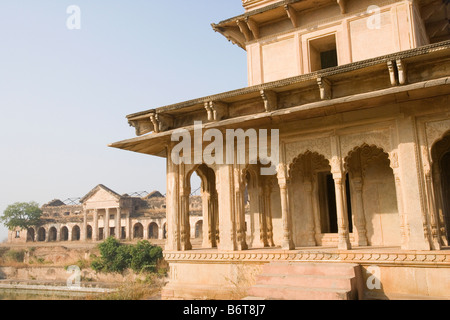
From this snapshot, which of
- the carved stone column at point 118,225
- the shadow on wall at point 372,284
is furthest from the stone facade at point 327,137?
the carved stone column at point 118,225

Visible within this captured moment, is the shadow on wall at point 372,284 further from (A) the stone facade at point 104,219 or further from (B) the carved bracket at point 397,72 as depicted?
(A) the stone facade at point 104,219

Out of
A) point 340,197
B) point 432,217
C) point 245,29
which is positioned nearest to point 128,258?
point 245,29

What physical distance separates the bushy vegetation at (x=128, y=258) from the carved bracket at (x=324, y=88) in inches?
1016

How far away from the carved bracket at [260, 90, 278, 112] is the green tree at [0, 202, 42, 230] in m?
56.8

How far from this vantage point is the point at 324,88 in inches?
307

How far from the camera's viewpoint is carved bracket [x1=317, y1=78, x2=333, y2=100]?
7.74 meters

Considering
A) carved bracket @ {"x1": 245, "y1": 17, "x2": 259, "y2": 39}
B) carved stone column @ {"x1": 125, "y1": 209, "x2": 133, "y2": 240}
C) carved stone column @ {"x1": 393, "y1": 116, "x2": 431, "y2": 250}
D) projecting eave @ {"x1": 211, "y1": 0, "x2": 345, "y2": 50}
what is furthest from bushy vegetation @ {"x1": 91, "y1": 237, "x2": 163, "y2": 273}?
carved stone column @ {"x1": 393, "y1": 116, "x2": 431, "y2": 250}

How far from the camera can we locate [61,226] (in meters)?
54.9

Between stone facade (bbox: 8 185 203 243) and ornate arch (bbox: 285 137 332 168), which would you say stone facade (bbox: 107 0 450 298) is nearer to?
ornate arch (bbox: 285 137 332 168)

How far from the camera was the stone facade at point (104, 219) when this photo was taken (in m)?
46.3

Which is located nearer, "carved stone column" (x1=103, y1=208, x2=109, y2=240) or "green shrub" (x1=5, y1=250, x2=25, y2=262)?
"green shrub" (x1=5, y1=250, x2=25, y2=262)

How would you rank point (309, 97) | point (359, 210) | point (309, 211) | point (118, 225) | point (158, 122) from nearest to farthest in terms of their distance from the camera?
point (309, 97) < point (359, 210) < point (158, 122) < point (309, 211) < point (118, 225)

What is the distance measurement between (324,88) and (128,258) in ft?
94.0

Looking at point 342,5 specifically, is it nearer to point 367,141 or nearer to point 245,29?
point 245,29
